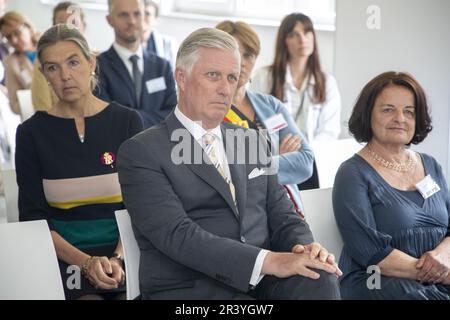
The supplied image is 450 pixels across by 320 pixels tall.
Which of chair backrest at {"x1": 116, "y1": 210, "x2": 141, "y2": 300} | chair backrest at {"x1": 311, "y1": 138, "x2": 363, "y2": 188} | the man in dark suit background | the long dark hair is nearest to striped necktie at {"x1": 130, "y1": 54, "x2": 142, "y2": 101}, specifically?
the man in dark suit background

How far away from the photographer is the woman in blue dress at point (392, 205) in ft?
8.52

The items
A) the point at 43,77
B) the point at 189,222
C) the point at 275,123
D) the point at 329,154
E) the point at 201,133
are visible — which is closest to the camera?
the point at 189,222

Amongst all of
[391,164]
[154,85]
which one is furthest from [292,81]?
[391,164]

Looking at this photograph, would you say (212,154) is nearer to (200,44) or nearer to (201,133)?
(201,133)

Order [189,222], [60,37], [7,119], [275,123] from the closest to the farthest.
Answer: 1. [189,222]
2. [60,37]
3. [275,123]
4. [7,119]

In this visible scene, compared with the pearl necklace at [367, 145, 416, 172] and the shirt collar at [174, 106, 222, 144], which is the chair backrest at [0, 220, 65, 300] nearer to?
the shirt collar at [174, 106, 222, 144]

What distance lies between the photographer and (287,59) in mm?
4855

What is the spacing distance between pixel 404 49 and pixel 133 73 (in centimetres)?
213

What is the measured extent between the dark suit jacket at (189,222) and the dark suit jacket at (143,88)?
179 cm

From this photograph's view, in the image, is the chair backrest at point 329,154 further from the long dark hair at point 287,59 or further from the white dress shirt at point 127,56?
the white dress shirt at point 127,56
